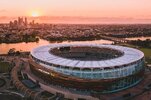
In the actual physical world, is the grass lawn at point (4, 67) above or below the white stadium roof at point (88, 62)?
below

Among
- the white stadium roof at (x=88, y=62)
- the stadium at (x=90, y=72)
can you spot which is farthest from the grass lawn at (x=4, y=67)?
the stadium at (x=90, y=72)

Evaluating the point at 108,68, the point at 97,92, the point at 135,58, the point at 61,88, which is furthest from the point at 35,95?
the point at 135,58

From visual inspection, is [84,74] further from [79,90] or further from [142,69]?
[142,69]

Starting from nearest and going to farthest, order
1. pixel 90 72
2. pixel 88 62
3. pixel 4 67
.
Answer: pixel 90 72 → pixel 88 62 → pixel 4 67

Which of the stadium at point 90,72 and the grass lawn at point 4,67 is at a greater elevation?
the stadium at point 90,72

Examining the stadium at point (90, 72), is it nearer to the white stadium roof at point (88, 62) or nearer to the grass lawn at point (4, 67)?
the white stadium roof at point (88, 62)

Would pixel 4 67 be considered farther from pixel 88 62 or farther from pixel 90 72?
pixel 90 72

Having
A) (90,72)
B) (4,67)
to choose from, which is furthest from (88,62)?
(4,67)

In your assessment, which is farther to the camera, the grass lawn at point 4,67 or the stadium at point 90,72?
the grass lawn at point 4,67

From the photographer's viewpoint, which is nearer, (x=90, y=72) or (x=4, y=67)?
(x=90, y=72)

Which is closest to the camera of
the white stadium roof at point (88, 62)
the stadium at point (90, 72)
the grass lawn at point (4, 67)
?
the stadium at point (90, 72)

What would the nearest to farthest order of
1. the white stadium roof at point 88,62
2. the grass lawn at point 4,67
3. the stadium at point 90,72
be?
the stadium at point 90,72 → the white stadium roof at point 88,62 → the grass lawn at point 4,67
